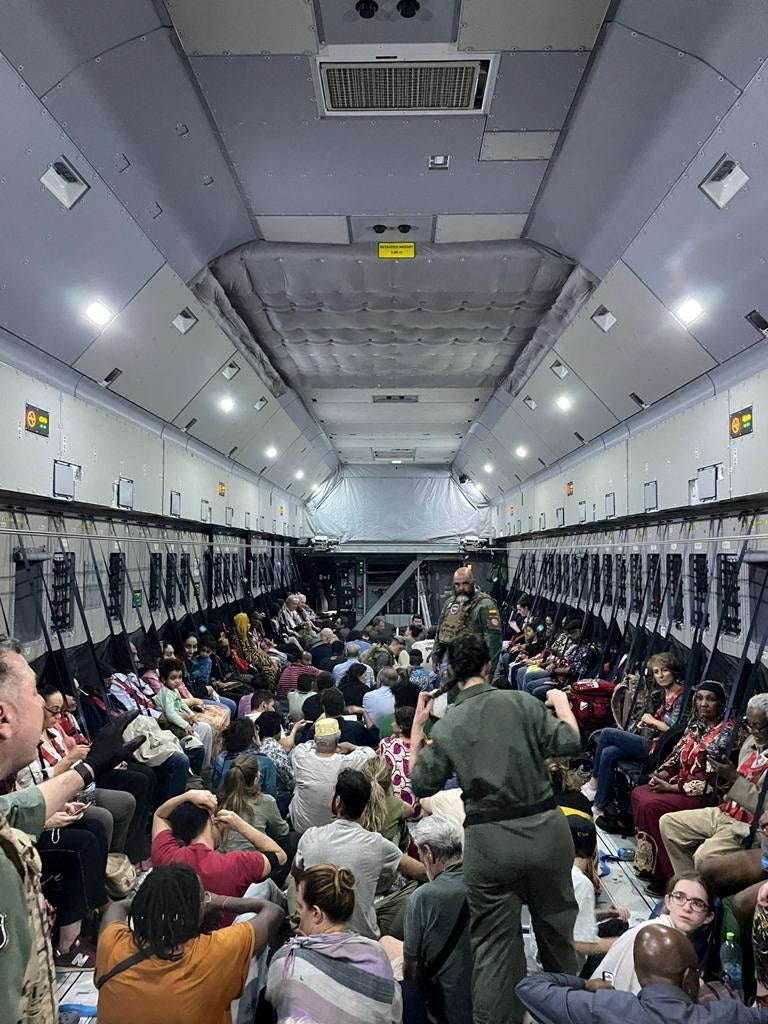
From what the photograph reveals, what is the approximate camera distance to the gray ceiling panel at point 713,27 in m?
3.65

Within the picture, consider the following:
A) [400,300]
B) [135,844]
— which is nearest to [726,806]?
[135,844]

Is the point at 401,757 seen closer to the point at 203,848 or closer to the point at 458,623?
the point at 458,623

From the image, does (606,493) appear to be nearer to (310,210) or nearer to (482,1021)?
(310,210)

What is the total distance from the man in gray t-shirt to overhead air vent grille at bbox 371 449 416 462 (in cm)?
1808

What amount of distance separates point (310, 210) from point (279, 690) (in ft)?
23.9

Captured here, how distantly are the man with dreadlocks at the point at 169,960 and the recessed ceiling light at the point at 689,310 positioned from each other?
17.4ft

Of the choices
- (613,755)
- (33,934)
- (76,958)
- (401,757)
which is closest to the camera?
(33,934)

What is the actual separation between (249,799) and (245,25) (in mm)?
4446

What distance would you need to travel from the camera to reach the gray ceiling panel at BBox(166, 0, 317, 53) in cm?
411

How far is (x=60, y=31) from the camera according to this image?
12.5 ft

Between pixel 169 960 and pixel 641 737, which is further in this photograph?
pixel 641 737

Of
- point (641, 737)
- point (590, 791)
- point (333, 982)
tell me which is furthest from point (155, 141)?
point (590, 791)

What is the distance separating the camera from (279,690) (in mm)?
11617

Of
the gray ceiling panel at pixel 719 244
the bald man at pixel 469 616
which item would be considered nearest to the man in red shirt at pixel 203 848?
the bald man at pixel 469 616
